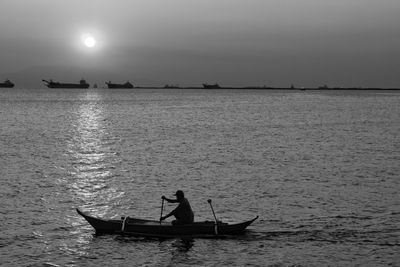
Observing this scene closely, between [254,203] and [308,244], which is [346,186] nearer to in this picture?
[254,203]

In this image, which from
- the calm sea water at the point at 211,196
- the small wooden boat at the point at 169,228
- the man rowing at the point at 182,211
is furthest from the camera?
the small wooden boat at the point at 169,228

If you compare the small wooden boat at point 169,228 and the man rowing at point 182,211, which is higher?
the man rowing at point 182,211

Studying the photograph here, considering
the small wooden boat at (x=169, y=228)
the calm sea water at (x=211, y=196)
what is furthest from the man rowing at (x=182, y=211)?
the calm sea water at (x=211, y=196)

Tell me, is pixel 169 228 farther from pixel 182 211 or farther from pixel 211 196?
pixel 211 196

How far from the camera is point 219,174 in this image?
1720 inches

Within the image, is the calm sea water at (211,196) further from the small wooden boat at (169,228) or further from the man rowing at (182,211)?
the man rowing at (182,211)

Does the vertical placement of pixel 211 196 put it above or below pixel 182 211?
below

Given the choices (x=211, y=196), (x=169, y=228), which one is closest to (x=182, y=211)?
(x=169, y=228)

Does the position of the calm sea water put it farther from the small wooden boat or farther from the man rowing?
the man rowing

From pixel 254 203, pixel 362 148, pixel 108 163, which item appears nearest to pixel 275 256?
pixel 254 203

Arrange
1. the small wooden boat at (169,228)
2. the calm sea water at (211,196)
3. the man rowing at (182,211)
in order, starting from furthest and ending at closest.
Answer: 1. the small wooden boat at (169,228)
2. the man rowing at (182,211)
3. the calm sea water at (211,196)

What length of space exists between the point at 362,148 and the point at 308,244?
38446 millimetres

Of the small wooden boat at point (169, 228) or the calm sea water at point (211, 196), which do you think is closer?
the calm sea water at point (211, 196)

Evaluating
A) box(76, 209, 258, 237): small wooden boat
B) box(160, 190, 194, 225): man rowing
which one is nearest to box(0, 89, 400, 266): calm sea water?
box(76, 209, 258, 237): small wooden boat
